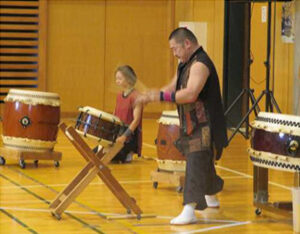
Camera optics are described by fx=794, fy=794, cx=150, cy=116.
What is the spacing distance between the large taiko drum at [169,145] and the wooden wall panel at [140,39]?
22.7 ft

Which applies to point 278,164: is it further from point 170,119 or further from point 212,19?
point 212,19

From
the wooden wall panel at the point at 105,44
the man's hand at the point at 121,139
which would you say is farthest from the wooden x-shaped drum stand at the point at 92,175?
the wooden wall panel at the point at 105,44

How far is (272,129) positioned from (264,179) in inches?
28.1

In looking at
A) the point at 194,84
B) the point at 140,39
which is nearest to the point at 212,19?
the point at 140,39

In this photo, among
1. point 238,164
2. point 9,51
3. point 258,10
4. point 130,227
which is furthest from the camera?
point 9,51

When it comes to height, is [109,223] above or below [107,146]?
below

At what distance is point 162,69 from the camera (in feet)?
47.3

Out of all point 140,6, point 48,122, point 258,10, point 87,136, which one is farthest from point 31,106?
point 140,6

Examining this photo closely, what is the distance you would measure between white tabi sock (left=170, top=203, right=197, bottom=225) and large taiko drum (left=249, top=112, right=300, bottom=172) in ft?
1.89

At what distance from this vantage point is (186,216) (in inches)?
226

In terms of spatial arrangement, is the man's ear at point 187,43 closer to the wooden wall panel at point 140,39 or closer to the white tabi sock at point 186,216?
the white tabi sock at point 186,216

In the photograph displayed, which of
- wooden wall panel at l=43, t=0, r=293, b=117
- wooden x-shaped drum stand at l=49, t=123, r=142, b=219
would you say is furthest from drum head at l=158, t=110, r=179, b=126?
wooden wall panel at l=43, t=0, r=293, b=117

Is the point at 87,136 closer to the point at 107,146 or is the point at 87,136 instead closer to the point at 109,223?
the point at 107,146

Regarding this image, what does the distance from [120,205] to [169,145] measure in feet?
3.32
